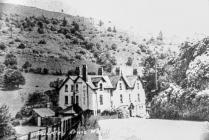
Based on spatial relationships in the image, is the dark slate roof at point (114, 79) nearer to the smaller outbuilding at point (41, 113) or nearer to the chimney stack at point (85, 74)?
the chimney stack at point (85, 74)

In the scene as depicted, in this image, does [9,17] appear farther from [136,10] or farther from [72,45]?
[136,10]

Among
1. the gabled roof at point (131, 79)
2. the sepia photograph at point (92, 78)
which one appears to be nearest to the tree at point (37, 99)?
the sepia photograph at point (92, 78)

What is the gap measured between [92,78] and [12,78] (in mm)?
692

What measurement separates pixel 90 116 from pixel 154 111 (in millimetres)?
489

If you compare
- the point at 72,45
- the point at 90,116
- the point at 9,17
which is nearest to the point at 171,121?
the point at 90,116

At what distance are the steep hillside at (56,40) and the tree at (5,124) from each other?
41 centimetres

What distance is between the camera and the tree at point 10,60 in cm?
222

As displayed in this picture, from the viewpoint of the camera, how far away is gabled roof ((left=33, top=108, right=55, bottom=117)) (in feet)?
6.36

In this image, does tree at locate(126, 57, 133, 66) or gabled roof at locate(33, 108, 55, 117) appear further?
tree at locate(126, 57, 133, 66)

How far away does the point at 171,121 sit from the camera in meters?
2.10

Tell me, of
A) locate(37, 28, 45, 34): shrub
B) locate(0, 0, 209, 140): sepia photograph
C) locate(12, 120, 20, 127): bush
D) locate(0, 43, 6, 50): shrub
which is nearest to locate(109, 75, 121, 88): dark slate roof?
locate(0, 0, 209, 140): sepia photograph

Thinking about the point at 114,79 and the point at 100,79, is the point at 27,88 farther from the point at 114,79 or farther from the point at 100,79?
the point at 114,79

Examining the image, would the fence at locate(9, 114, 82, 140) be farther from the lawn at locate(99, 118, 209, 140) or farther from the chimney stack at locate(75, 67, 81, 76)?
the chimney stack at locate(75, 67, 81, 76)

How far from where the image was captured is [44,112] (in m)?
1.95
